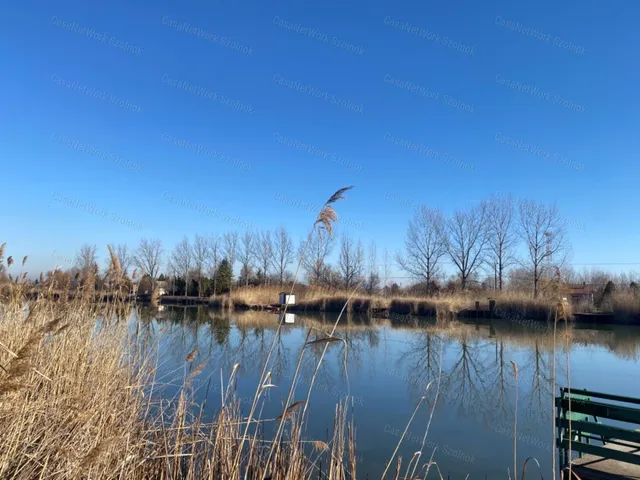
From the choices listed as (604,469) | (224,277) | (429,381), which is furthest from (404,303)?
(224,277)

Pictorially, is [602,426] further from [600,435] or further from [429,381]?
[429,381]

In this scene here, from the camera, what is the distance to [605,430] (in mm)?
3145

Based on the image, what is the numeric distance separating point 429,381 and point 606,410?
393cm

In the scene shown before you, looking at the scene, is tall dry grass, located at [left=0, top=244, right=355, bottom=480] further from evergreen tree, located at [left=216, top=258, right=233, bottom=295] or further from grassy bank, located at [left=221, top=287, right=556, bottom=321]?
evergreen tree, located at [left=216, top=258, right=233, bottom=295]

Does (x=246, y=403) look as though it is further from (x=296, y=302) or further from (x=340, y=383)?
(x=296, y=302)

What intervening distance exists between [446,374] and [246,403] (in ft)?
15.2

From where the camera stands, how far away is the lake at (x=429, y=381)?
4.36 metres

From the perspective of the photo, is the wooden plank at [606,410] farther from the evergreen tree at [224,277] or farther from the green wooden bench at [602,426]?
the evergreen tree at [224,277]

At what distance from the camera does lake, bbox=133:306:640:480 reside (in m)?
4.36

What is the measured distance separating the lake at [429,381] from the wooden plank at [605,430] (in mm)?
887

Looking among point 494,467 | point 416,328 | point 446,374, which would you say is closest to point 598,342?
point 416,328

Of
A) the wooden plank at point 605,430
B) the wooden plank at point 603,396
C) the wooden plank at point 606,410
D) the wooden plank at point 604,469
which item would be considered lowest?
the wooden plank at point 604,469

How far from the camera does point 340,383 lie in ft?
22.6

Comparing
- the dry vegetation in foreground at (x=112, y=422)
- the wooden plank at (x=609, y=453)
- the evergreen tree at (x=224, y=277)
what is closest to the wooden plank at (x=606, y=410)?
the wooden plank at (x=609, y=453)
